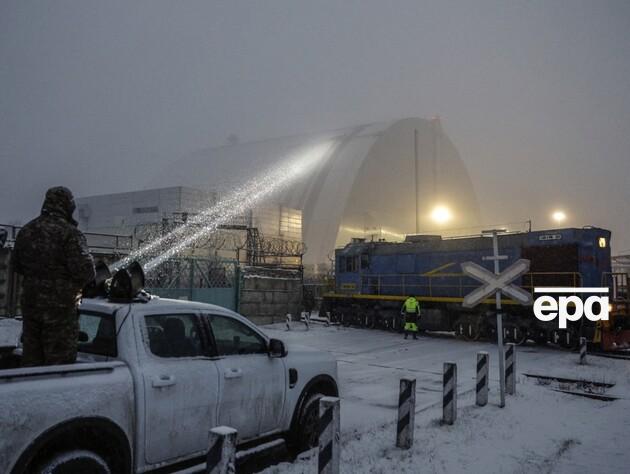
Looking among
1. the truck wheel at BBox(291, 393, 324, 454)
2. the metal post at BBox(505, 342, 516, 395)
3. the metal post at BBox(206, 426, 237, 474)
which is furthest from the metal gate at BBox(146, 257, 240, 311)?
the metal post at BBox(206, 426, 237, 474)

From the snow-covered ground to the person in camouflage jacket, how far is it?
2569 millimetres

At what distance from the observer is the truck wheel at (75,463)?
131 inches

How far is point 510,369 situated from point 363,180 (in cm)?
4527

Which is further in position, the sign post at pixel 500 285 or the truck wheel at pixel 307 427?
the sign post at pixel 500 285

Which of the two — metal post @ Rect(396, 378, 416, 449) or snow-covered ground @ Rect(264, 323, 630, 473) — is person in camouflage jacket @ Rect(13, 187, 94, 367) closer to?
snow-covered ground @ Rect(264, 323, 630, 473)

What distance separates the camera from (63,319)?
163 inches

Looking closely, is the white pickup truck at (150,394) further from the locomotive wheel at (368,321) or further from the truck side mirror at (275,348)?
the locomotive wheel at (368,321)

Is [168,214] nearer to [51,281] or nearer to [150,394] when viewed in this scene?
[51,281]

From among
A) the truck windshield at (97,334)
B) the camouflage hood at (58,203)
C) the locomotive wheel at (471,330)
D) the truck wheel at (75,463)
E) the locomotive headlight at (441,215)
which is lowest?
the locomotive wheel at (471,330)

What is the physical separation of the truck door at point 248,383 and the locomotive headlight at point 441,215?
52363 mm

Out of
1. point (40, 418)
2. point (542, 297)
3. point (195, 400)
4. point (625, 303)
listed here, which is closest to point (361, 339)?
point (542, 297)

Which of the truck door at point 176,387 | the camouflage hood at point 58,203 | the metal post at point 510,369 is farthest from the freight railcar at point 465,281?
the camouflage hood at point 58,203

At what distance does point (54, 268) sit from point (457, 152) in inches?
2742

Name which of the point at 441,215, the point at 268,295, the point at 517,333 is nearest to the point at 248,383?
the point at 517,333
